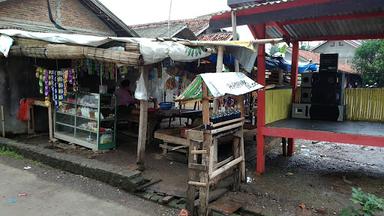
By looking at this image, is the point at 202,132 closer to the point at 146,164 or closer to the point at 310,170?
the point at 146,164

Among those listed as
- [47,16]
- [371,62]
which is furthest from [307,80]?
[371,62]

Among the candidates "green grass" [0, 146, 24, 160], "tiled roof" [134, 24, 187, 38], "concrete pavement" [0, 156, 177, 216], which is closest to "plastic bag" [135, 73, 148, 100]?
"concrete pavement" [0, 156, 177, 216]

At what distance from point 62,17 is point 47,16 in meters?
0.60

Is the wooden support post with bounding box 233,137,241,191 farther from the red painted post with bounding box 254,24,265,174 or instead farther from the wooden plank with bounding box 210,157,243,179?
the red painted post with bounding box 254,24,265,174

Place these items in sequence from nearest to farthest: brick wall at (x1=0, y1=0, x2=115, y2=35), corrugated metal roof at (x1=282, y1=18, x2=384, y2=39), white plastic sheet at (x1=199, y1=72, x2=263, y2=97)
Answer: white plastic sheet at (x1=199, y1=72, x2=263, y2=97) < corrugated metal roof at (x1=282, y1=18, x2=384, y2=39) < brick wall at (x1=0, y1=0, x2=115, y2=35)

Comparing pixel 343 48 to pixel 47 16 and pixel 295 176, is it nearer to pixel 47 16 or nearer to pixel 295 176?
pixel 47 16

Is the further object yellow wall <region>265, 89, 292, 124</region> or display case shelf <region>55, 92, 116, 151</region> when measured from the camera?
display case shelf <region>55, 92, 116, 151</region>

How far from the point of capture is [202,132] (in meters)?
5.00

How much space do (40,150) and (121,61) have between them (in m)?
3.31

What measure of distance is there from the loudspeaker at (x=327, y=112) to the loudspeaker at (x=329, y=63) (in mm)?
917

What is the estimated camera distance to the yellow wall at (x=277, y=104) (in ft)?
24.2

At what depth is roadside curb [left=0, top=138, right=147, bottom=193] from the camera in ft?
20.5

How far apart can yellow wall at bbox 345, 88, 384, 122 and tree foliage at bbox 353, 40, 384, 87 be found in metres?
16.3

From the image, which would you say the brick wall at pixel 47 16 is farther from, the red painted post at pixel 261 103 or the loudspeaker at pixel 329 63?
the loudspeaker at pixel 329 63
